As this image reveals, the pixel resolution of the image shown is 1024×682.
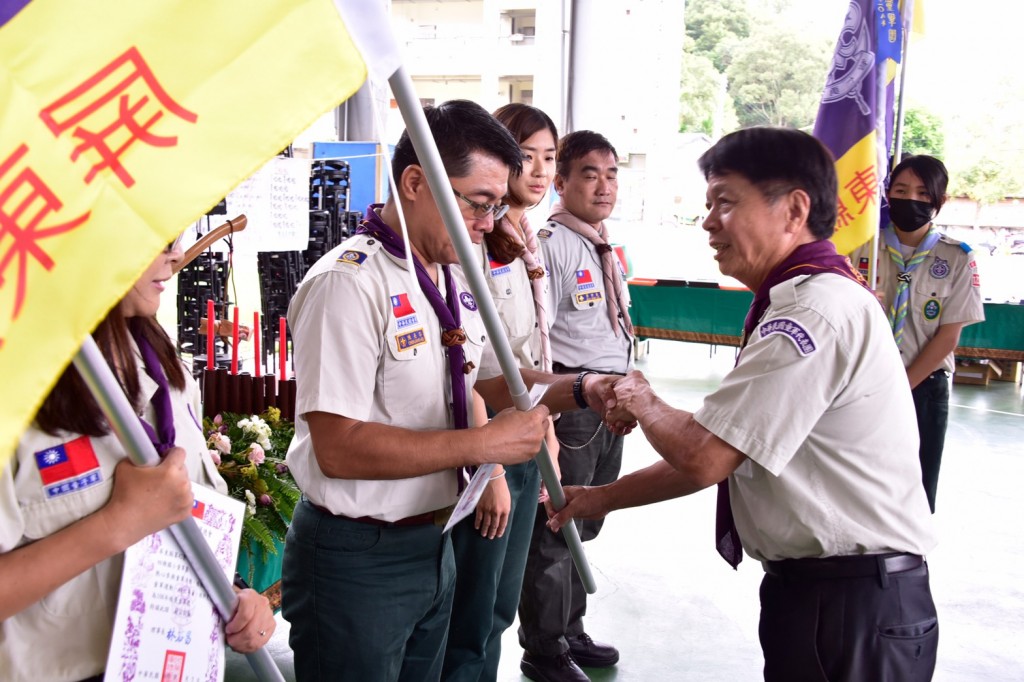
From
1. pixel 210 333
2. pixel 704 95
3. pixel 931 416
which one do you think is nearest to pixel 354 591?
pixel 210 333

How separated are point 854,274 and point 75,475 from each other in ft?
4.76

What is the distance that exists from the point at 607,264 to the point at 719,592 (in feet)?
5.18

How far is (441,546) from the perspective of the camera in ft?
5.79

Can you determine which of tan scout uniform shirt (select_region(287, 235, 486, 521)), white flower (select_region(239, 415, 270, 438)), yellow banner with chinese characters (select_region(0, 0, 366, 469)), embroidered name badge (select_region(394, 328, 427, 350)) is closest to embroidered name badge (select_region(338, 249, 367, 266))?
tan scout uniform shirt (select_region(287, 235, 486, 521))

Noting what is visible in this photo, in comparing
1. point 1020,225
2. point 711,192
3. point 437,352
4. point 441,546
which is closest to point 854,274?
point 711,192

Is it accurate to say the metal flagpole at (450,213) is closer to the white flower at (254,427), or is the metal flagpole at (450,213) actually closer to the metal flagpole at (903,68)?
the white flower at (254,427)

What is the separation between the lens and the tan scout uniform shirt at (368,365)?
5.12 ft

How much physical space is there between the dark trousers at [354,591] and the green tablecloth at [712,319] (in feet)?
22.2

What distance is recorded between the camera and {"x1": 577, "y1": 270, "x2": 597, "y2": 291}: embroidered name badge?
319 cm

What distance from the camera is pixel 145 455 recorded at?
1122 mm

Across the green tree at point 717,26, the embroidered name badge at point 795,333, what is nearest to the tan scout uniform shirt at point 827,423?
the embroidered name badge at point 795,333

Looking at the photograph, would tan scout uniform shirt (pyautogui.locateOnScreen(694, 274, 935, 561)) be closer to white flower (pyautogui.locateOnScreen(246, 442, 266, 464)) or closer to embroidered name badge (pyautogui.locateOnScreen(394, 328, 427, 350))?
embroidered name badge (pyautogui.locateOnScreen(394, 328, 427, 350))

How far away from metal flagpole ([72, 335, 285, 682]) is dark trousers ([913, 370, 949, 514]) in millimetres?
3168

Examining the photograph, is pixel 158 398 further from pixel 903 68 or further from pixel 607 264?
pixel 903 68
